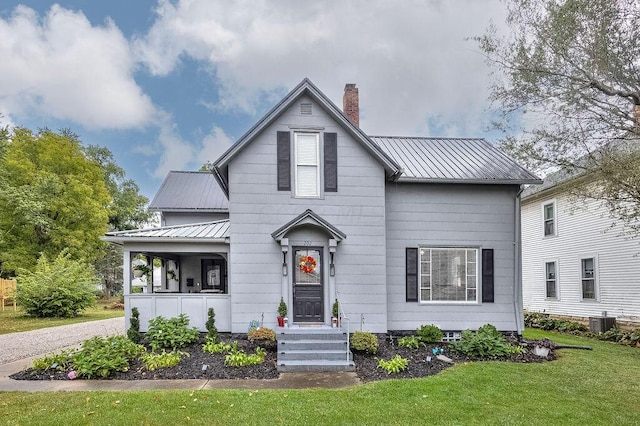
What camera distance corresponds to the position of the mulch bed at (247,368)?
7699 mm

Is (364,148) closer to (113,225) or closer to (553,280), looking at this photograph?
(553,280)

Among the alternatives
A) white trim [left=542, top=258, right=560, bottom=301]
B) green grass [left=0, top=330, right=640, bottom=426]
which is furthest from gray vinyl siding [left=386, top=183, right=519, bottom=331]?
white trim [left=542, top=258, right=560, bottom=301]

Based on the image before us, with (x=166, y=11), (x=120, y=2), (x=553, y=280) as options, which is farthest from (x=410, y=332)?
(x=120, y=2)

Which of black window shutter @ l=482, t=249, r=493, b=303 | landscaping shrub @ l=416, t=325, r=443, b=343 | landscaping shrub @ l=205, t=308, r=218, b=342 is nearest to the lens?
landscaping shrub @ l=205, t=308, r=218, b=342

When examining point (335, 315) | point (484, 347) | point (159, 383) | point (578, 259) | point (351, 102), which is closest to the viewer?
point (159, 383)

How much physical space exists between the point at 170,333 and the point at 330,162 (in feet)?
19.3

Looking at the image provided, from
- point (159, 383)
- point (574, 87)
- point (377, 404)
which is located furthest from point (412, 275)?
point (159, 383)

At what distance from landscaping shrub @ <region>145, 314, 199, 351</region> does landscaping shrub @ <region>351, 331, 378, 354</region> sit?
4.02m

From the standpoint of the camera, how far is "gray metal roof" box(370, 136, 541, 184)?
1101 cm

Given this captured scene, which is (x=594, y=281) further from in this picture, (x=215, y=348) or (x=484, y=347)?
(x=215, y=348)

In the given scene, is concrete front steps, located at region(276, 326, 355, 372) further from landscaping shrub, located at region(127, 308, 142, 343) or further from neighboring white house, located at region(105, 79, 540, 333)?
landscaping shrub, located at region(127, 308, 142, 343)

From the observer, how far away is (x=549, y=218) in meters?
17.7

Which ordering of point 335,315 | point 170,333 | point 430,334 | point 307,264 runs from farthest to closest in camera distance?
1. point 430,334
2. point 307,264
3. point 335,315
4. point 170,333

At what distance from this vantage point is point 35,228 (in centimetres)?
2603
